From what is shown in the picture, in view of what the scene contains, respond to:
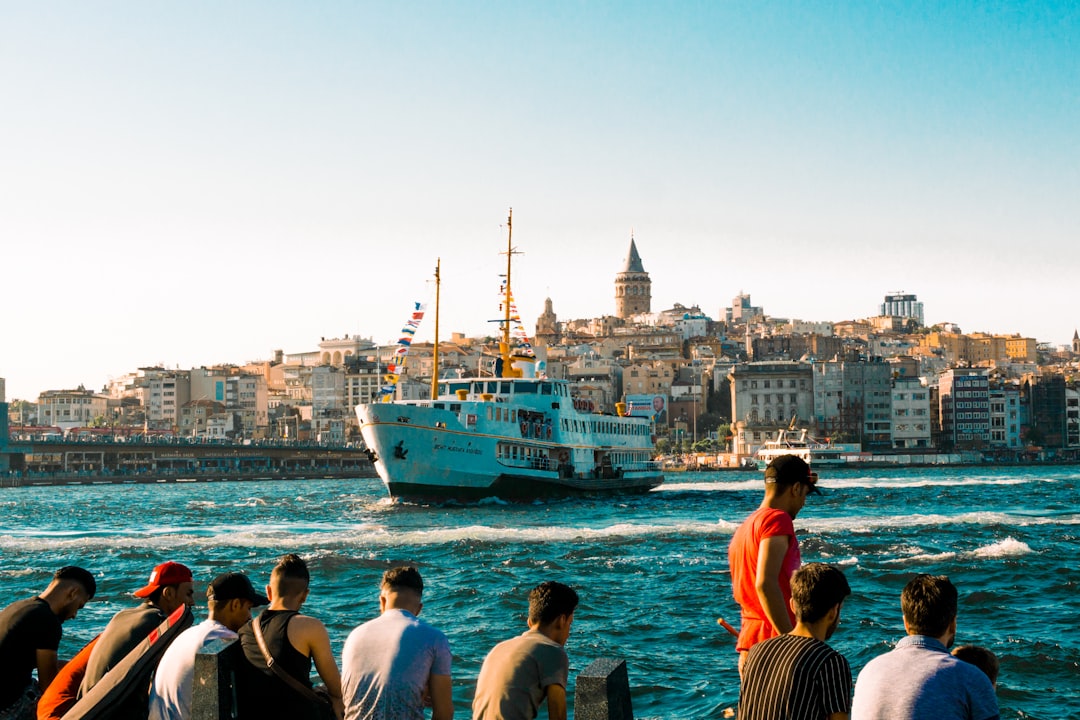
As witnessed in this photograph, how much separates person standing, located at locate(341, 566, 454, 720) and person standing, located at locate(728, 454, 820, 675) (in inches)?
58.7

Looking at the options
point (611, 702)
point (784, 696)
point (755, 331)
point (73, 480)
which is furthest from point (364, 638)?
point (755, 331)

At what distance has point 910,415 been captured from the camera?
124375 mm

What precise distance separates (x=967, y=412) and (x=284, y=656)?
125 m

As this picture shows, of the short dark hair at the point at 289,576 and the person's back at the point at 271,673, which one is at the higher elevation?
the short dark hair at the point at 289,576

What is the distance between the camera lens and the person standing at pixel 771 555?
6.42 meters

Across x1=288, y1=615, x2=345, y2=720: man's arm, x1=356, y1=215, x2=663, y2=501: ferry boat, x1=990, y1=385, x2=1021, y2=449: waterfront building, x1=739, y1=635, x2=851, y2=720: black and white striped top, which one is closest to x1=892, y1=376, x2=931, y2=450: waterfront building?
x1=990, y1=385, x2=1021, y2=449: waterfront building

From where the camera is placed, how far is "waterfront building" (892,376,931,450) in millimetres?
123875

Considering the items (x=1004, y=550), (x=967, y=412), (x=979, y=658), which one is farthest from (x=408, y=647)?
(x=967, y=412)

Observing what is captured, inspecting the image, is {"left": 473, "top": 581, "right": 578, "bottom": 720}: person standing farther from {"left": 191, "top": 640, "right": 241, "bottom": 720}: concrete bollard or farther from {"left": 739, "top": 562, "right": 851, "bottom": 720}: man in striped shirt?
{"left": 191, "top": 640, "right": 241, "bottom": 720}: concrete bollard

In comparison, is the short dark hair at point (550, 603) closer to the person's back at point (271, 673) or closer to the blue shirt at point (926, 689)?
the person's back at point (271, 673)

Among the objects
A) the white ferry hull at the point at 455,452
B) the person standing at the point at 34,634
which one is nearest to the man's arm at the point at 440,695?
the person standing at the point at 34,634

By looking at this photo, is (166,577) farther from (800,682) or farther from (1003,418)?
(1003,418)

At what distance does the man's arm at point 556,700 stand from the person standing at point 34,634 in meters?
2.74

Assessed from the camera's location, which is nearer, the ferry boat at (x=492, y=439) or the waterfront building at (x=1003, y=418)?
the ferry boat at (x=492, y=439)
